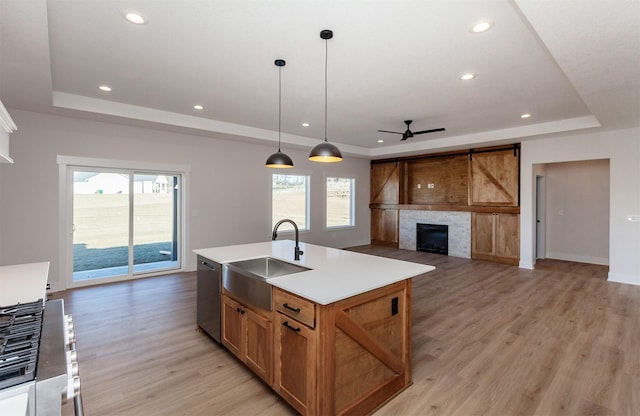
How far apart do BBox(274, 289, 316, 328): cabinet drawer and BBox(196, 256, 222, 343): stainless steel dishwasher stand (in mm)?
1045

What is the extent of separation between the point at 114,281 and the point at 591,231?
32.4ft

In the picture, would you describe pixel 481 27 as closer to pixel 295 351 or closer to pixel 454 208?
pixel 295 351

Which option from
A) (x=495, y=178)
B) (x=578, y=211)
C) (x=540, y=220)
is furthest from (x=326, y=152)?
(x=578, y=211)

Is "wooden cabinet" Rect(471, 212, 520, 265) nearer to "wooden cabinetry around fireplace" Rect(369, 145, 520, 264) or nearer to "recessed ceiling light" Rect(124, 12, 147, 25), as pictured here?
"wooden cabinetry around fireplace" Rect(369, 145, 520, 264)

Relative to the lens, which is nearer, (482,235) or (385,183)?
(482,235)

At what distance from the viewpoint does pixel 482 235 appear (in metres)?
7.38

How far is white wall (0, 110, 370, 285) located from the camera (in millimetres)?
4492

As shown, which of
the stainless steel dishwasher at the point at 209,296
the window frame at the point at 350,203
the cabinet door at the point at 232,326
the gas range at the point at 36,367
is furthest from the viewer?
the window frame at the point at 350,203

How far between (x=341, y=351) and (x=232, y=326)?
125 centimetres

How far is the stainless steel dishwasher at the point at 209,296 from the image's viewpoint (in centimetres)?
300

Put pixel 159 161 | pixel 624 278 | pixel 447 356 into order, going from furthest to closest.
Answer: pixel 159 161
pixel 624 278
pixel 447 356

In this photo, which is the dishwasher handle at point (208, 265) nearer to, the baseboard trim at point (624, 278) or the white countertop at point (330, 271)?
the white countertop at point (330, 271)

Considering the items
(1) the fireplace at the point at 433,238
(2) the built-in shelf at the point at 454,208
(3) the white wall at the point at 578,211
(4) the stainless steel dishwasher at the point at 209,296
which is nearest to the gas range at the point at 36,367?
(4) the stainless steel dishwasher at the point at 209,296

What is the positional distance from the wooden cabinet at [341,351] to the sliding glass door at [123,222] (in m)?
4.58
